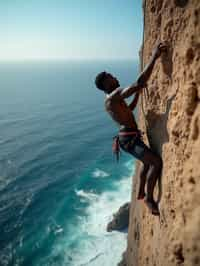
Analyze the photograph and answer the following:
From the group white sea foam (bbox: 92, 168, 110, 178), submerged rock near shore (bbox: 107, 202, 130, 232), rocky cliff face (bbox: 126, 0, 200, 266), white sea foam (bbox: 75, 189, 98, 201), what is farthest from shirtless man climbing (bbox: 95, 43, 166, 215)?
white sea foam (bbox: 92, 168, 110, 178)

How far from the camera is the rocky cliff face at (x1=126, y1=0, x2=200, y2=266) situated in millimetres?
5270

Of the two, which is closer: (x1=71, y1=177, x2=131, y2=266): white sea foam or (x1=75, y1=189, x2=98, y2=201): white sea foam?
(x1=71, y1=177, x2=131, y2=266): white sea foam

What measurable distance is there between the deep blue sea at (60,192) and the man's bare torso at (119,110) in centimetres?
1789

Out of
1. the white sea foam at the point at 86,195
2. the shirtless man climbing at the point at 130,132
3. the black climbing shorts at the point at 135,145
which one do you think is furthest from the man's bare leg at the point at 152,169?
the white sea foam at the point at 86,195

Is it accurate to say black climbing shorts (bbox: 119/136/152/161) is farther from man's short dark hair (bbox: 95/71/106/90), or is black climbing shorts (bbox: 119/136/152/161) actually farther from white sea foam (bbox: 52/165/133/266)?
white sea foam (bbox: 52/165/133/266)

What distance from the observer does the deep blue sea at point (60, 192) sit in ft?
75.7

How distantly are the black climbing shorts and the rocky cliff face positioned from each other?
505mm

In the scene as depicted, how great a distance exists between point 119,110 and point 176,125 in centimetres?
152

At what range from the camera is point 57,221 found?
27125 millimetres

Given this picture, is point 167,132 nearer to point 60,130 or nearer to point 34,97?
point 60,130

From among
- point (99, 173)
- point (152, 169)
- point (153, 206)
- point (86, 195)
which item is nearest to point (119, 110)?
point (152, 169)

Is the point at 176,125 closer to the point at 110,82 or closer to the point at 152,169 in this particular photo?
the point at 152,169

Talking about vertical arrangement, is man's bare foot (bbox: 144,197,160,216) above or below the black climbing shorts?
below

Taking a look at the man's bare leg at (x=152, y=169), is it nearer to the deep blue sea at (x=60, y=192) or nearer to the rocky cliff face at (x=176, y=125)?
the rocky cliff face at (x=176, y=125)
